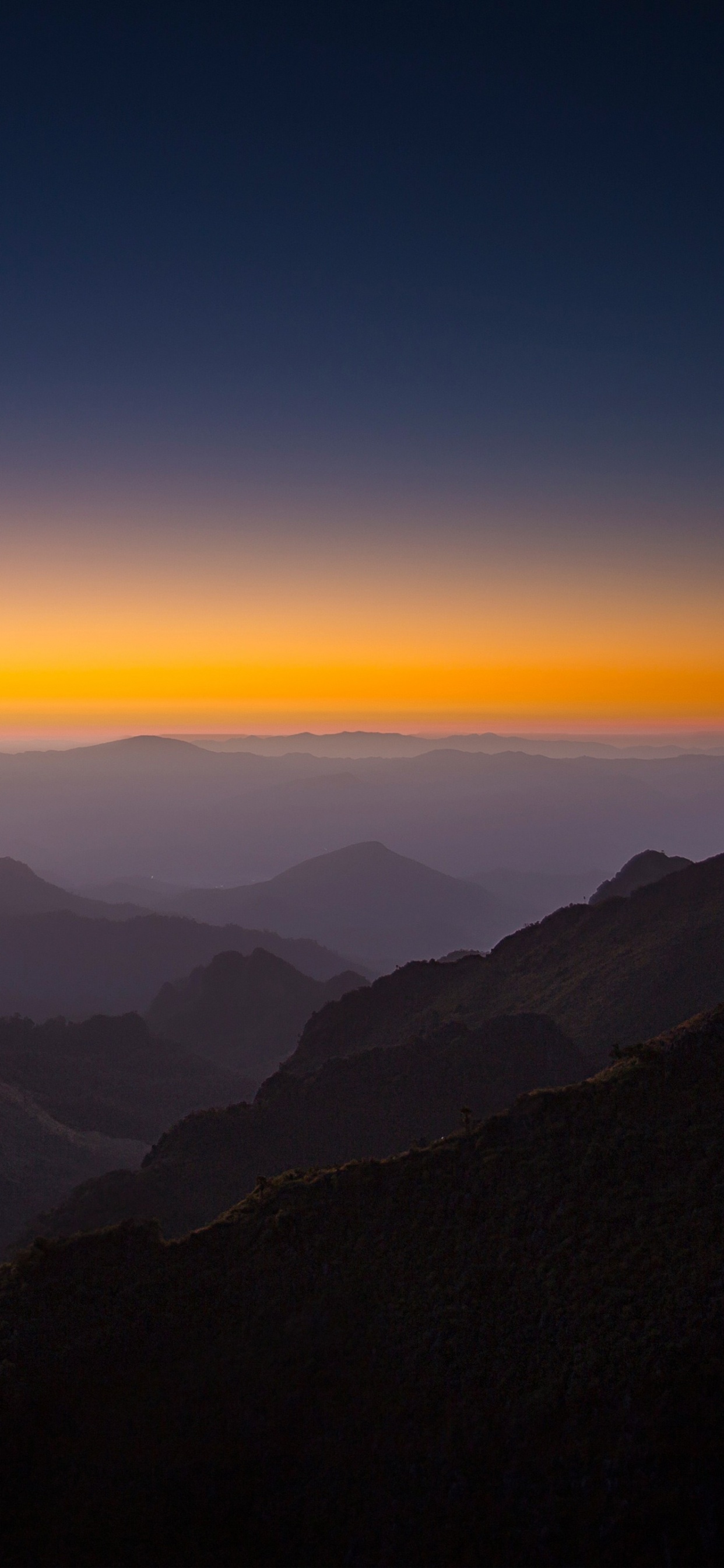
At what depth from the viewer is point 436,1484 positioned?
17578 millimetres

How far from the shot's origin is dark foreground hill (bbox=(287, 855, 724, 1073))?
2451 inches

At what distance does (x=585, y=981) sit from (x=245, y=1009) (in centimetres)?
8615

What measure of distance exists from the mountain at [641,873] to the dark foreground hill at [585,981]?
116 ft

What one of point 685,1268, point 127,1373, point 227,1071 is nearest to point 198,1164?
point 127,1373

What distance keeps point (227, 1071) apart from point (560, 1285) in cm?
10018

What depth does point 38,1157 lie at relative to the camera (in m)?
78.2

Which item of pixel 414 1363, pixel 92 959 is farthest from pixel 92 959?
pixel 414 1363

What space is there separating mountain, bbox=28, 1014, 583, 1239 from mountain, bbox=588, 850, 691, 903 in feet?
207

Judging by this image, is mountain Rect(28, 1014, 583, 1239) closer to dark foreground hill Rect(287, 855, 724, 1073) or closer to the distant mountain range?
dark foreground hill Rect(287, 855, 724, 1073)

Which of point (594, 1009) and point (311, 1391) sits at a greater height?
point (311, 1391)

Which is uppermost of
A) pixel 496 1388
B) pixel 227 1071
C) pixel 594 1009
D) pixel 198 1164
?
pixel 496 1388

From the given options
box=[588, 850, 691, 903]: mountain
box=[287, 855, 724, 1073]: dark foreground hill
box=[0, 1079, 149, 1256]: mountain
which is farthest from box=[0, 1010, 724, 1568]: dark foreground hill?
box=[588, 850, 691, 903]: mountain

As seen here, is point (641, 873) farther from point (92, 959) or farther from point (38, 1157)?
point (92, 959)

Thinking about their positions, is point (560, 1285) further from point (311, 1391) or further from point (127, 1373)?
point (127, 1373)
